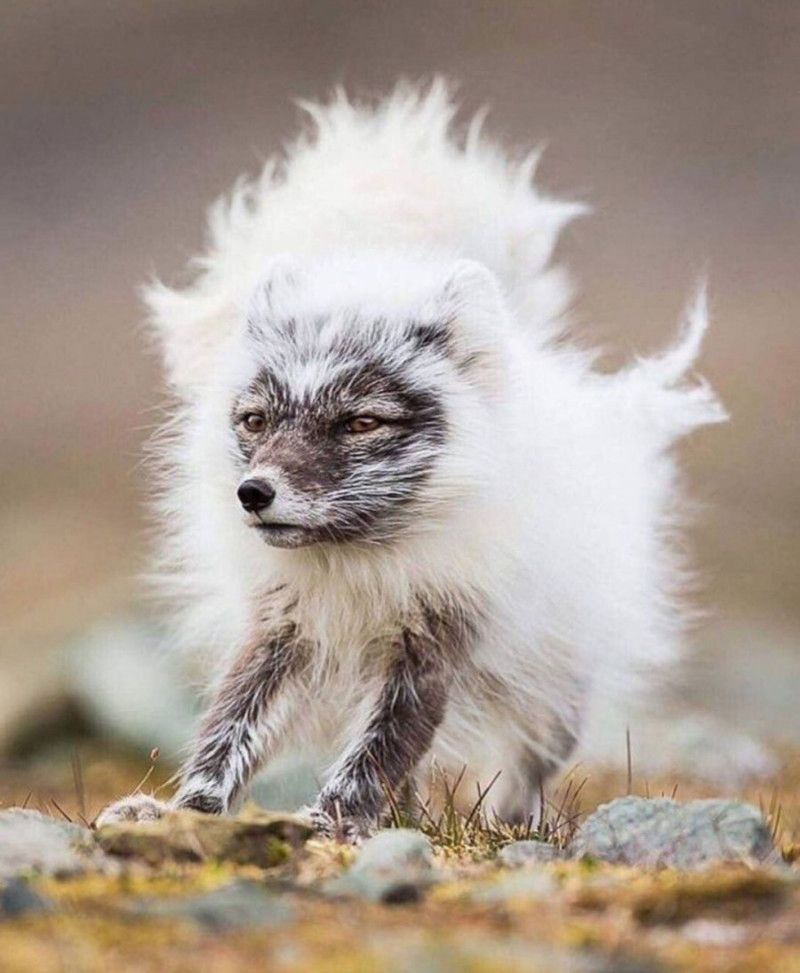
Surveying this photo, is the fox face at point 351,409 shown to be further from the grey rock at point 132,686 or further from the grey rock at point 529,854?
the grey rock at point 132,686

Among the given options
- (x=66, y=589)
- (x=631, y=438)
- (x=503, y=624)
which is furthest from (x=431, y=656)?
(x=66, y=589)

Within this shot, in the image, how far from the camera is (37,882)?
3977mm

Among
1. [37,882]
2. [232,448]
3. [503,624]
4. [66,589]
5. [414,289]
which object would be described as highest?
[414,289]

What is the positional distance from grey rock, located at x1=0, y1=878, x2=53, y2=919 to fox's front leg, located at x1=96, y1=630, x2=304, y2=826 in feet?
7.74

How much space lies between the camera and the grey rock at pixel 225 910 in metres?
3.57

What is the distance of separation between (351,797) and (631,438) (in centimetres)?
246

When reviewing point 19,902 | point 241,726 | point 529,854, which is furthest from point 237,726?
point 19,902

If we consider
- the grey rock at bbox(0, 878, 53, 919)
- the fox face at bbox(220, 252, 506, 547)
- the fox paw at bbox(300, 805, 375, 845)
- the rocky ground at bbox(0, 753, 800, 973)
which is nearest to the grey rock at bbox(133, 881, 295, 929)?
the rocky ground at bbox(0, 753, 800, 973)

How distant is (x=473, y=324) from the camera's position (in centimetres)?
642

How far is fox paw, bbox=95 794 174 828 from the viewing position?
5855 millimetres

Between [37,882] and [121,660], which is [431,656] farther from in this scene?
[121,660]

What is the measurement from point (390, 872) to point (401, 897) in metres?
0.40

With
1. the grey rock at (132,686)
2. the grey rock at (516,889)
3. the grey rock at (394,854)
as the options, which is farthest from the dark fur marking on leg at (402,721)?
the grey rock at (132,686)

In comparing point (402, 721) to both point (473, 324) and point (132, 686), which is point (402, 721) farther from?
point (132, 686)
